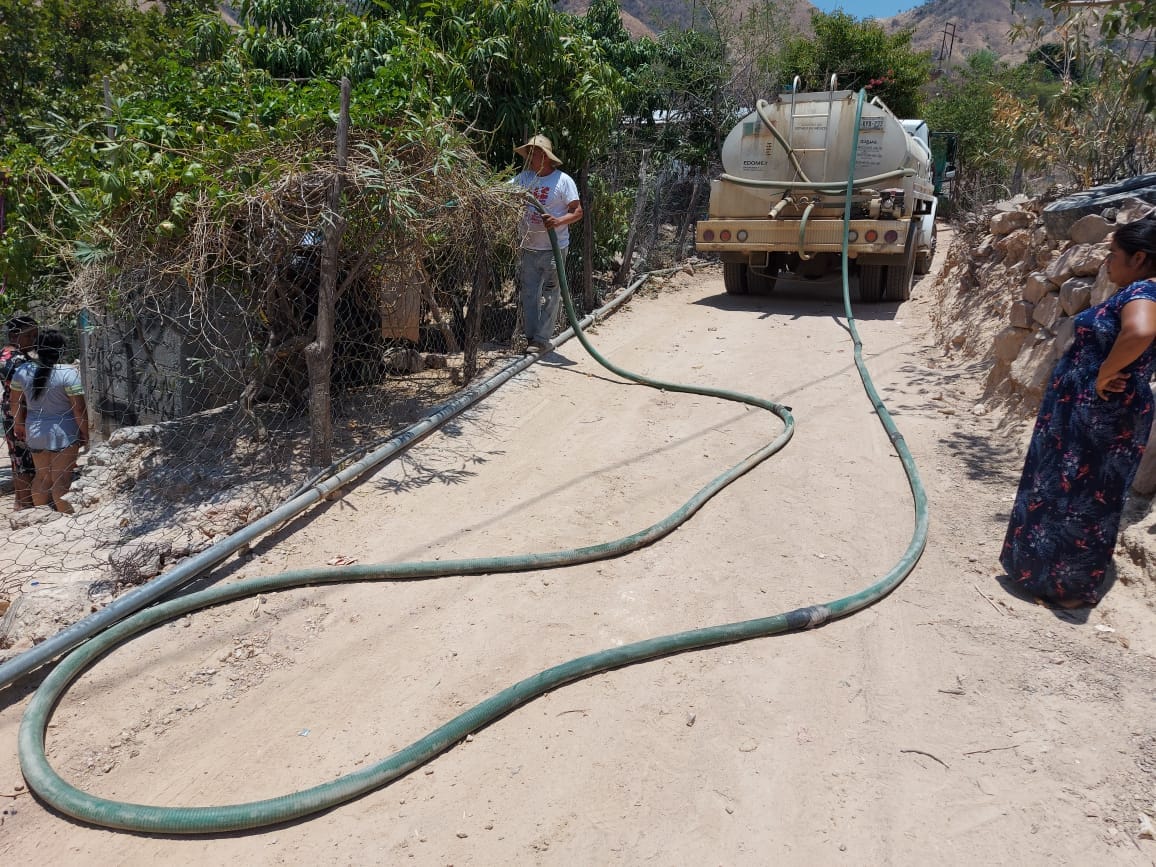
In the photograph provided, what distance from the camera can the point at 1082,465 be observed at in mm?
3168

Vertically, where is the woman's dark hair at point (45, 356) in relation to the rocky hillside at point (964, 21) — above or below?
below

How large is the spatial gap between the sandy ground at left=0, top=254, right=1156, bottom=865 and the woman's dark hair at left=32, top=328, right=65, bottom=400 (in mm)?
2595

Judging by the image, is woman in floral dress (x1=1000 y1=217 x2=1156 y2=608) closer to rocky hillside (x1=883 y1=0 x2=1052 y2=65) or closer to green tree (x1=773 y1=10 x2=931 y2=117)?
green tree (x1=773 y1=10 x2=931 y2=117)

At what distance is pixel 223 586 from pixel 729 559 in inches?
87.5

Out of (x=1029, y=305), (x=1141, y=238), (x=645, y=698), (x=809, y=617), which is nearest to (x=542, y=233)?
(x=1029, y=305)

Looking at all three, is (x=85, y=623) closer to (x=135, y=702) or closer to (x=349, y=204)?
(x=135, y=702)

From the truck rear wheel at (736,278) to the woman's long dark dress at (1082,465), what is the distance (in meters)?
6.57

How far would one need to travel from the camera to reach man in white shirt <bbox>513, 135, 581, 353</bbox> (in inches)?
254

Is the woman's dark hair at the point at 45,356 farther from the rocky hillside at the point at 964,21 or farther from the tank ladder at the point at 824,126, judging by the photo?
the rocky hillside at the point at 964,21

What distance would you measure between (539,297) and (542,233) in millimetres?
575

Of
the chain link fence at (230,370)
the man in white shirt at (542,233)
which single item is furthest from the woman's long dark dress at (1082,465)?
the man in white shirt at (542,233)

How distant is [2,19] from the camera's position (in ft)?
36.8

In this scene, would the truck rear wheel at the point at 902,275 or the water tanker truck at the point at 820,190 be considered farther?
the truck rear wheel at the point at 902,275

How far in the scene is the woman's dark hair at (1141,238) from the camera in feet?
9.54
